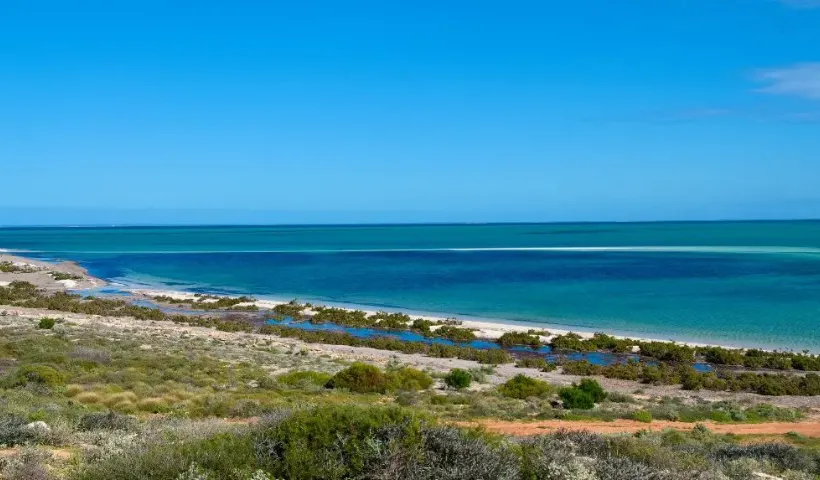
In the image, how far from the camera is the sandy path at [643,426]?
14414mm

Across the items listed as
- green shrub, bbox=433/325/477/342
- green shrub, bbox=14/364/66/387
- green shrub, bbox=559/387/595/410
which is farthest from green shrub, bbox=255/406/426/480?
green shrub, bbox=433/325/477/342

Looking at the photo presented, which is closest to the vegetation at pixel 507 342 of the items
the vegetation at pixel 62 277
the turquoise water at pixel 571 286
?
the turquoise water at pixel 571 286

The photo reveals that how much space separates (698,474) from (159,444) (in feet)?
19.4

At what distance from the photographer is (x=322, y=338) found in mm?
35562

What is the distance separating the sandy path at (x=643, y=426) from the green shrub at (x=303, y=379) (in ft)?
24.5

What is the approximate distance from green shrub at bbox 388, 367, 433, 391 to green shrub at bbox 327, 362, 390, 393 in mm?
286

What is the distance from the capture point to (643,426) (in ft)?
51.3

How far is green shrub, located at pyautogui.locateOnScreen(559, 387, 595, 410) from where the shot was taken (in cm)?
1925

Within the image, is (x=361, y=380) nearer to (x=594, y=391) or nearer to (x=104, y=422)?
(x=594, y=391)

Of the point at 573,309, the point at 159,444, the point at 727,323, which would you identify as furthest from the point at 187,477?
the point at 573,309

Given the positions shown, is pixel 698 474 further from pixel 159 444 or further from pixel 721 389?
pixel 721 389

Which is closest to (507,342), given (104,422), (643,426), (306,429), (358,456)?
(643,426)

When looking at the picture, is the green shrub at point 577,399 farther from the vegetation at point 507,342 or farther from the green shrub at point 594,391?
the vegetation at point 507,342

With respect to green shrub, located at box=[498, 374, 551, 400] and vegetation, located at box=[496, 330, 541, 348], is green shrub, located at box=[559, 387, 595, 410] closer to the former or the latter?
green shrub, located at box=[498, 374, 551, 400]
